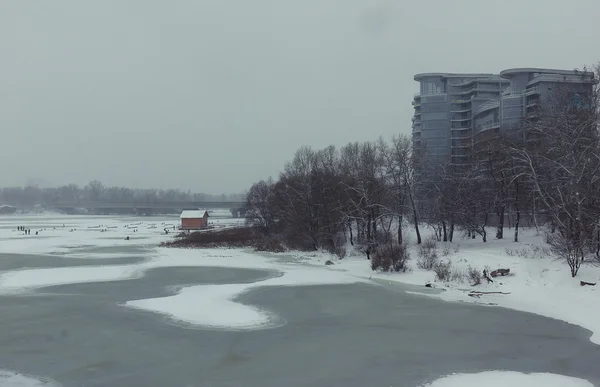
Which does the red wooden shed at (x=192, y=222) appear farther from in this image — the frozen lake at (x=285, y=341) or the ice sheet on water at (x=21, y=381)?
the ice sheet on water at (x=21, y=381)

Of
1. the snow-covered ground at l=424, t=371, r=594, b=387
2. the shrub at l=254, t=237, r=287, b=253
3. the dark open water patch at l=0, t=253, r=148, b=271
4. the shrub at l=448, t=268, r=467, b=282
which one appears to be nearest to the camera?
the snow-covered ground at l=424, t=371, r=594, b=387

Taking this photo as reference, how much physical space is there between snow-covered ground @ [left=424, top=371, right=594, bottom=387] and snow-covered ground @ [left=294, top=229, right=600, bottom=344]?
14.8 ft

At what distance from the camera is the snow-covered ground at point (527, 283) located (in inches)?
781

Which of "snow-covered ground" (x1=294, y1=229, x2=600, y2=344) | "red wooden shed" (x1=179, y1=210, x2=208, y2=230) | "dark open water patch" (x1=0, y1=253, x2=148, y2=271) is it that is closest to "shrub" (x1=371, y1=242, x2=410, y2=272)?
"snow-covered ground" (x1=294, y1=229, x2=600, y2=344)

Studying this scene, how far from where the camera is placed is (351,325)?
1762 cm

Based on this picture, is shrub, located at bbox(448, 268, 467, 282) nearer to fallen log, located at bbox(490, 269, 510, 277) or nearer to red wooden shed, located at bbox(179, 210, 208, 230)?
fallen log, located at bbox(490, 269, 510, 277)

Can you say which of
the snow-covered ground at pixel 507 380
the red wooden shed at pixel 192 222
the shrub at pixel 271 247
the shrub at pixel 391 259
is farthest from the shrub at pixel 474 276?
the red wooden shed at pixel 192 222

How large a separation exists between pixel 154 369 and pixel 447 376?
6.98 meters

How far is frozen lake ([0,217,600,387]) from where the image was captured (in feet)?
39.9

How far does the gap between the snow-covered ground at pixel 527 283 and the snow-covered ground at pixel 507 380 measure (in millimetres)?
4508

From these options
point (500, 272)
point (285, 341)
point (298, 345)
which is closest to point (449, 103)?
point (500, 272)

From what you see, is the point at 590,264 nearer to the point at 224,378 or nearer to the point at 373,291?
the point at 373,291

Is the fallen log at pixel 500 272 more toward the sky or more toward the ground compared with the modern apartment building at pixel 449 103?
more toward the ground

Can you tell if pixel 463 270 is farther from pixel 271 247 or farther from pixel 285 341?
pixel 271 247
